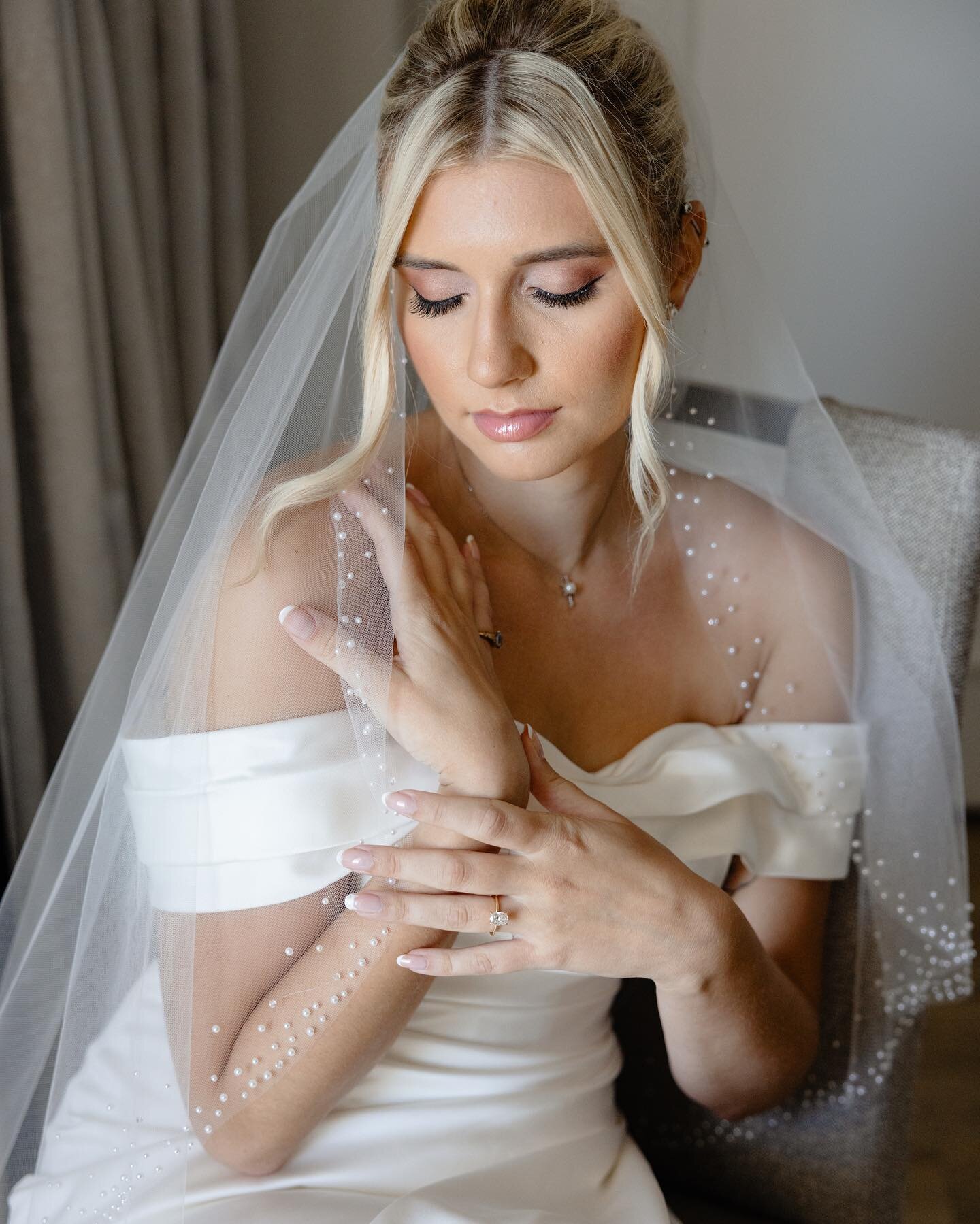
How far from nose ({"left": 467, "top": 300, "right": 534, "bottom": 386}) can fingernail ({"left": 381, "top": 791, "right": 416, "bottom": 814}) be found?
1.19 feet

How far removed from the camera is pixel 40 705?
158 centimetres

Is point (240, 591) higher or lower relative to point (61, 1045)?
higher

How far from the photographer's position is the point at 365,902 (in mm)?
961

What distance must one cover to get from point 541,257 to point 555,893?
0.53 meters

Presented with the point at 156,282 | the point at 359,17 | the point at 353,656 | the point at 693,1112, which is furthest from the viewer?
the point at 359,17

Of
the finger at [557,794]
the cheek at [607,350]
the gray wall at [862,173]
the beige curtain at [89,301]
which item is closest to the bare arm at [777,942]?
the finger at [557,794]

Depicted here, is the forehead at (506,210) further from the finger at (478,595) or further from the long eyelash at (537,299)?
the finger at (478,595)

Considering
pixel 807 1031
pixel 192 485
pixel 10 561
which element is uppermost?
pixel 192 485

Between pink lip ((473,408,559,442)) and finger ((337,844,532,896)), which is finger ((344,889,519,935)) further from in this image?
pink lip ((473,408,559,442))

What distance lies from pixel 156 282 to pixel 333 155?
0.64 m

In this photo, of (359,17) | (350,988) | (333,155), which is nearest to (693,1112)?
(350,988)

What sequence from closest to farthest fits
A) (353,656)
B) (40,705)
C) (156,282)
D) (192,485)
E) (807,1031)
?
(353,656)
(192,485)
(807,1031)
(40,705)
(156,282)

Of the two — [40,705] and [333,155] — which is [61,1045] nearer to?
[40,705]

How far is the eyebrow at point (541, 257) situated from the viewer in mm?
1032
